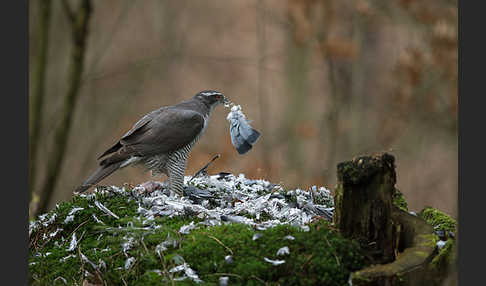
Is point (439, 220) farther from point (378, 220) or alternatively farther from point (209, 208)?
point (209, 208)

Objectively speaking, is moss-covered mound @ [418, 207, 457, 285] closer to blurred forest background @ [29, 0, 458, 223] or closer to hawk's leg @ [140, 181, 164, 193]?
hawk's leg @ [140, 181, 164, 193]

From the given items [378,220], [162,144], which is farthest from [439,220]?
[162,144]

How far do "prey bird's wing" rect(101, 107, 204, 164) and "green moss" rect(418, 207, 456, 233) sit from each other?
210 centimetres

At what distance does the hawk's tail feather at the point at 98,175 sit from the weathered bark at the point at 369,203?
6.54 ft

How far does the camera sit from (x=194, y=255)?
9.98ft

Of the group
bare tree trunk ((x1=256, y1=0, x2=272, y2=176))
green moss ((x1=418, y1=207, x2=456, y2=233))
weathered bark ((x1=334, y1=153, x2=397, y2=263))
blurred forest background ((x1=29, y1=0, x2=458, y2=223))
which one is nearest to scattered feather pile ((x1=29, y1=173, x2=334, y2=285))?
weathered bark ((x1=334, y1=153, x2=397, y2=263))

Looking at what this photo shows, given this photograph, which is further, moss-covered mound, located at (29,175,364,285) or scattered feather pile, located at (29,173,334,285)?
scattered feather pile, located at (29,173,334,285)

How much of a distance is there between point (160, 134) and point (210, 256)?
5.08 feet

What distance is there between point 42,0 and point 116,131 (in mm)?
2665

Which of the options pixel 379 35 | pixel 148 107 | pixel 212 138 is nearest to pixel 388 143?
pixel 379 35

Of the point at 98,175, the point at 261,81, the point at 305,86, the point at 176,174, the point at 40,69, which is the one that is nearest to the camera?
the point at 98,175

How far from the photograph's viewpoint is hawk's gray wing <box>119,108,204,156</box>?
13.9 feet

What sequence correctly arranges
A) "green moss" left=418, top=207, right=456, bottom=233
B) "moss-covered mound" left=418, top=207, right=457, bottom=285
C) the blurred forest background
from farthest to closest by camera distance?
the blurred forest background, "green moss" left=418, top=207, right=456, bottom=233, "moss-covered mound" left=418, top=207, right=457, bottom=285

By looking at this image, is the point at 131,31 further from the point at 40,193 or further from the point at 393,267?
the point at 393,267
